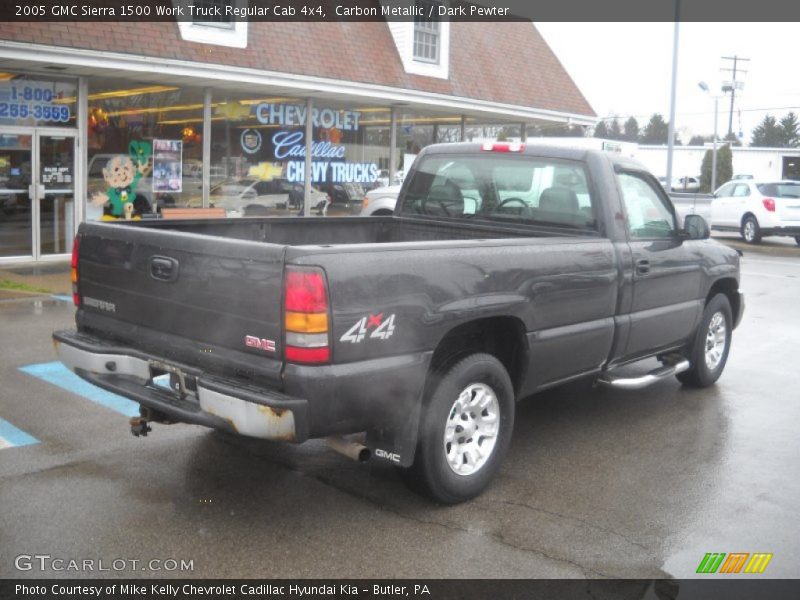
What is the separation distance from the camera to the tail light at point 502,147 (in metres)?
6.42

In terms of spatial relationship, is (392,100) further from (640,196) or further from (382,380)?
(382,380)

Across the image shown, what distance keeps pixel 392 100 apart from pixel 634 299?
12559 millimetres

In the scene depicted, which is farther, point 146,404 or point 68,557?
point 146,404

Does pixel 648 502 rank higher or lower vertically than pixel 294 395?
lower

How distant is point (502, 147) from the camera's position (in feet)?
21.3

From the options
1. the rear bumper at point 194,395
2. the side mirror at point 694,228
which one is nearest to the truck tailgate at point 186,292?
the rear bumper at point 194,395

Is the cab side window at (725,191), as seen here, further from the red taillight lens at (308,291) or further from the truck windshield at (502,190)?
the red taillight lens at (308,291)

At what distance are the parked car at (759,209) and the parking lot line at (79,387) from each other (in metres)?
17.8

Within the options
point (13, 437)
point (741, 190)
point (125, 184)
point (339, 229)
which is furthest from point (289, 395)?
point (741, 190)

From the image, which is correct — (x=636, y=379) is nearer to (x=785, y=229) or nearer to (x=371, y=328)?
(x=371, y=328)

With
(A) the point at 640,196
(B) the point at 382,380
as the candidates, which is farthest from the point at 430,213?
(B) the point at 382,380

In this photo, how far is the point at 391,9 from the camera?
18.7 meters

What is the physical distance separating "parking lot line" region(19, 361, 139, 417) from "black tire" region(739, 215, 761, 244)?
19.6 m

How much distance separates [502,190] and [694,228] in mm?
1538
